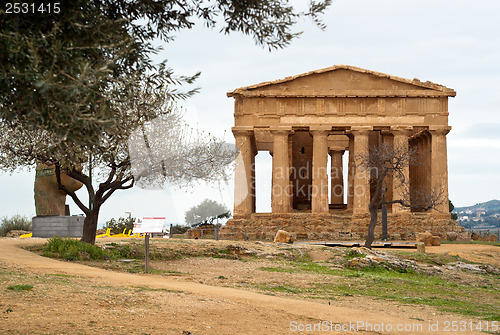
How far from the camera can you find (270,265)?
23109mm

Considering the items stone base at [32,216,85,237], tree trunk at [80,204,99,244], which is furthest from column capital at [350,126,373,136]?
tree trunk at [80,204,99,244]

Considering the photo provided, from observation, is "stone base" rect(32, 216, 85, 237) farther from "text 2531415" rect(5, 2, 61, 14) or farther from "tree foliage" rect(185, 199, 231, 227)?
"tree foliage" rect(185, 199, 231, 227)

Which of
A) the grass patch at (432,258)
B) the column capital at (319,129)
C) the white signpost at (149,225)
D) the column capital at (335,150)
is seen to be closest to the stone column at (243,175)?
the column capital at (319,129)

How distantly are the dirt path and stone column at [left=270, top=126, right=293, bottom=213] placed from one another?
2878cm

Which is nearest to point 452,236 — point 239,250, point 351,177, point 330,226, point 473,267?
point 330,226

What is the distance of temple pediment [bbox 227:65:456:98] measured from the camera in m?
44.5

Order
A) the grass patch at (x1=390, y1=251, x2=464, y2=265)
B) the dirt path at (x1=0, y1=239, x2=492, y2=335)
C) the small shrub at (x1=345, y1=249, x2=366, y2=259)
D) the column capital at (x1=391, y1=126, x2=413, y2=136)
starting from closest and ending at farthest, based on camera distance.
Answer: the dirt path at (x1=0, y1=239, x2=492, y2=335) < the small shrub at (x1=345, y1=249, x2=366, y2=259) < the grass patch at (x1=390, y1=251, x2=464, y2=265) < the column capital at (x1=391, y1=126, x2=413, y2=136)

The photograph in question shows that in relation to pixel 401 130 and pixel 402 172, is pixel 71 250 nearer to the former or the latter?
pixel 402 172

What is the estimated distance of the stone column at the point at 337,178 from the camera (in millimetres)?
55062

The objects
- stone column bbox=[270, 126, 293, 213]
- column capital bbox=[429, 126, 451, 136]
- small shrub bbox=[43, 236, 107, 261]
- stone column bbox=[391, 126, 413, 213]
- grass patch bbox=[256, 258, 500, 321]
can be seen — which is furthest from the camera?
column capital bbox=[429, 126, 451, 136]

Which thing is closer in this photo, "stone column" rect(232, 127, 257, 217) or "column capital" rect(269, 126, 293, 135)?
"stone column" rect(232, 127, 257, 217)

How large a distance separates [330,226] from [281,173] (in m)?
5.48

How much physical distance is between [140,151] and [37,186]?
38.7 feet

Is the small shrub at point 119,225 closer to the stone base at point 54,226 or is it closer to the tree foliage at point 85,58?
the stone base at point 54,226
